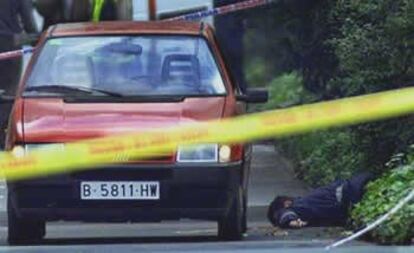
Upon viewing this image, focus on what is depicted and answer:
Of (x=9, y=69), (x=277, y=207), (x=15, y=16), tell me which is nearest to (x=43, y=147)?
(x=277, y=207)

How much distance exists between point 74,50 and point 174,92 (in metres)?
0.95

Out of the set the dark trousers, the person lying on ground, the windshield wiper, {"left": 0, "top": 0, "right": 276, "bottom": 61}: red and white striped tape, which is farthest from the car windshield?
the dark trousers

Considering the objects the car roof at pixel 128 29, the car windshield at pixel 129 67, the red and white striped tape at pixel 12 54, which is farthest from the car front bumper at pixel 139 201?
the red and white striped tape at pixel 12 54

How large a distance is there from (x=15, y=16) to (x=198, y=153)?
715 cm

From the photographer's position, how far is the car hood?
979cm

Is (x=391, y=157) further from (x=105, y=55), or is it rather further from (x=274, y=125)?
(x=274, y=125)

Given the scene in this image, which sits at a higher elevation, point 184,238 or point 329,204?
point 329,204

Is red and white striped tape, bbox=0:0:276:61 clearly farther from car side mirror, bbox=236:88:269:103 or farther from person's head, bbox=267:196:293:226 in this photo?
car side mirror, bbox=236:88:269:103

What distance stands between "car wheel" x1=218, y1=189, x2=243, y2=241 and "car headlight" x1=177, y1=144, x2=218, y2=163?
38cm

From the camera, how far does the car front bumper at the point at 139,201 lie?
970 centimetres

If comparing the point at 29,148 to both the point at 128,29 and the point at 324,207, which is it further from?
the point at 324,207

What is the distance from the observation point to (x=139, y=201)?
9.76 meters

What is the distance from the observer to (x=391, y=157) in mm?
11273

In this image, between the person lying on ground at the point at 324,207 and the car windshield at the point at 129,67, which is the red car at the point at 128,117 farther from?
the person lying on ground at the point at 324,207
